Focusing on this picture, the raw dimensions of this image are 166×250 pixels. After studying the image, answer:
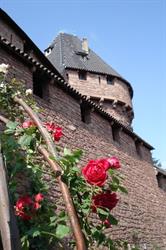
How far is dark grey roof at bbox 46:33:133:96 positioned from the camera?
66.9 feet

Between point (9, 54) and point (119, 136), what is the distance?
5249 millimetres

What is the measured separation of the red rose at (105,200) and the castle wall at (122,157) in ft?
12.7

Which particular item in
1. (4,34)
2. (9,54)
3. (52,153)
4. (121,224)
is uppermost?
(4,34)

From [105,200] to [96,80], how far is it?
1808cm

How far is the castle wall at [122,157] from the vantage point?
7461 mm

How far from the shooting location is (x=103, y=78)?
66.4 ft

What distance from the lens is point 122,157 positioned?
404 inches

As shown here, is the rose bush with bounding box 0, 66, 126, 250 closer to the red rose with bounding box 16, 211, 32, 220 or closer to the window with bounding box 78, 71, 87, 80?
the red rose with bounding box 16, 211, 32, 220

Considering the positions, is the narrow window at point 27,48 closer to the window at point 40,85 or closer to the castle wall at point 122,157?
the castle wall at point 122,157

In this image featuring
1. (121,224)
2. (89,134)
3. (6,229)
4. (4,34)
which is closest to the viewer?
(6,229)

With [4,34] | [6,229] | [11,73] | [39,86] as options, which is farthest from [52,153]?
[4,34]

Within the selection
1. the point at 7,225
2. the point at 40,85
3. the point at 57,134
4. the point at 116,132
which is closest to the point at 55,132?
the point at 57,134

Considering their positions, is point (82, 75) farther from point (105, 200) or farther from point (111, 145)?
point (105, 200)

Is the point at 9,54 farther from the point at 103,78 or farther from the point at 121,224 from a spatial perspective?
the point at 103,78
